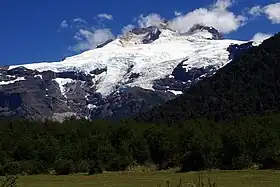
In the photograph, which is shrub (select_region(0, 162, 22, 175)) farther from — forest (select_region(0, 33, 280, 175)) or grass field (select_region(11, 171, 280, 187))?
grass field (select_region(11, 171, 280, 187))

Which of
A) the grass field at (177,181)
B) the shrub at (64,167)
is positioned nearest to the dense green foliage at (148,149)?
the shrub at (64,167)

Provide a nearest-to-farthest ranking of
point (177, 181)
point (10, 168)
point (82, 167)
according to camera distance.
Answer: point (177, 181) → point (10, 168) → point (82, 167)

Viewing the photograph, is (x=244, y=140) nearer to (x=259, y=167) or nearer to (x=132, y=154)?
(x=259, y=167)

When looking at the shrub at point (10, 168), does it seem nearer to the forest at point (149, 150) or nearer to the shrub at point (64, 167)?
the forest at point (149, 150)

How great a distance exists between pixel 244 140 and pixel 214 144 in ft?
18.6

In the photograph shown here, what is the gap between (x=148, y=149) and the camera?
105125mm

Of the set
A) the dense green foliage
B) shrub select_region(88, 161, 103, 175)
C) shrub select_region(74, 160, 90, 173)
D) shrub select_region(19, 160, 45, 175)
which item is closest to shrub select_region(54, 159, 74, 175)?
the dense green foliage

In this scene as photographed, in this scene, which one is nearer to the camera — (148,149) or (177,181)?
(177,181)

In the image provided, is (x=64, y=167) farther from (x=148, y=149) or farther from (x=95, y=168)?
(x=148, y=149)

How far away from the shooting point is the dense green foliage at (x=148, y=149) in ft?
280

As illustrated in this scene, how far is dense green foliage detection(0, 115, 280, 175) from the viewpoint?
8538cm

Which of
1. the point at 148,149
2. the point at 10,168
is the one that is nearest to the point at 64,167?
the point at 10,168

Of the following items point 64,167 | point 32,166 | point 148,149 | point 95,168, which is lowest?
point 95,168

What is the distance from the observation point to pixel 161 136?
108 metres
